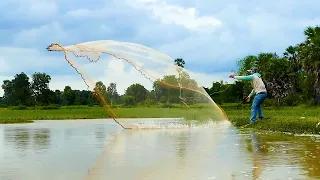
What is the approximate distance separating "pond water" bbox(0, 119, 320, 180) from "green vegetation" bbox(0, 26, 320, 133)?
3084 millimetres

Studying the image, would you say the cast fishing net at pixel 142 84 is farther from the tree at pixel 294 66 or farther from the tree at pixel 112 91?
the tree at pixel 294 66

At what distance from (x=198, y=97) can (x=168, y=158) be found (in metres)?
8.22

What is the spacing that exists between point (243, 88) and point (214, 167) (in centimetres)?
7265

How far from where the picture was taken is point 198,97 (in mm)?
19172

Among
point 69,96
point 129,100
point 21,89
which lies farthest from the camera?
point 21,89

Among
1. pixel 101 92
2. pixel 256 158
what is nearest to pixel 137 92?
pixel 101 92

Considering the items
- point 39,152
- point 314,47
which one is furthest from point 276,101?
point 39,152

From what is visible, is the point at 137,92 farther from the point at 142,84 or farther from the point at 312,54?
the point at 312,54

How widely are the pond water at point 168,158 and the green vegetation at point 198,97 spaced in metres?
3.08

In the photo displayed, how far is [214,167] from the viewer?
9.65 m

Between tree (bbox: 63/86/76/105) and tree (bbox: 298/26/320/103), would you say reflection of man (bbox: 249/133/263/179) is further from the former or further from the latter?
tree (bbox: 63/86/76/105)

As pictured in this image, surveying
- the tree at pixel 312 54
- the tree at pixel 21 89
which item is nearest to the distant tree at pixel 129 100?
the tree at pixel 312 54

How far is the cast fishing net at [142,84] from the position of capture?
1820 cm

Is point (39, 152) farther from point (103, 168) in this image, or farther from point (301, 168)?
point (301, 168)
